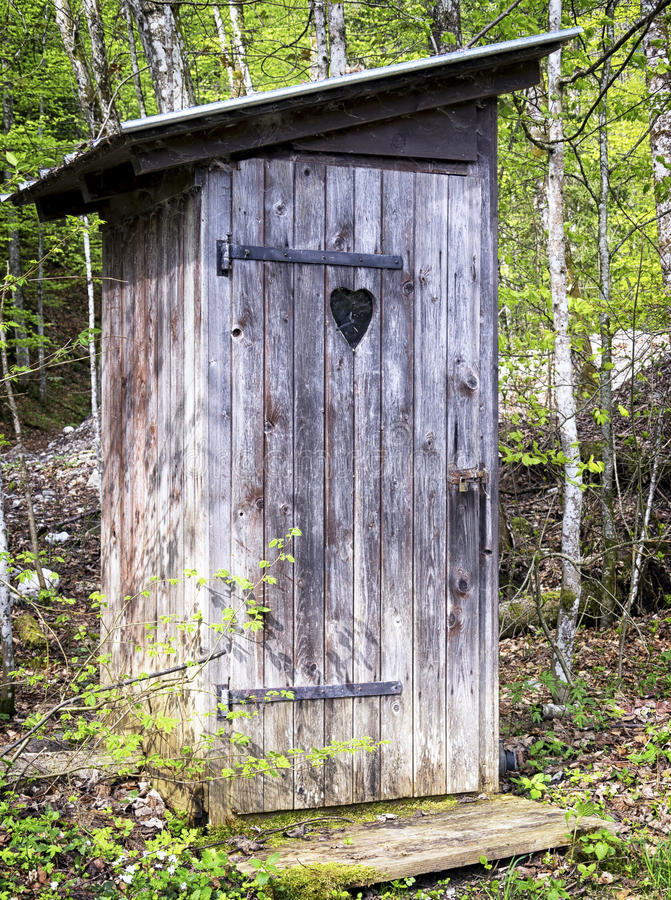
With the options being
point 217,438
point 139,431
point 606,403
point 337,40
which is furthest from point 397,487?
point 337,40

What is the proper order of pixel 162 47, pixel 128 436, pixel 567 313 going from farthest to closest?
1. pixel 162 47
2. pixel 567 313
3. pixel 128 436

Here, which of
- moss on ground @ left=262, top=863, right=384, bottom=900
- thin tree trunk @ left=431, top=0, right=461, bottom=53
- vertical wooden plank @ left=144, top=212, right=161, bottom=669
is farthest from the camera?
thin tree trunk @ left=431, top=0, right=461, bottom=53

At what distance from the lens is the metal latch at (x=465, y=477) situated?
427 cm

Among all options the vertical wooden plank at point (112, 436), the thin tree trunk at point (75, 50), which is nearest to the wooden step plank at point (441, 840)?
the vertical wooden plank at point (112, 436)

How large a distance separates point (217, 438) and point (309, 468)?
470 millimetres

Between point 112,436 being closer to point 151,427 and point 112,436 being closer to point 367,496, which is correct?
point 151,427

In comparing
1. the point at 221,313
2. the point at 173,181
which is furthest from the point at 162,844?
the point at 173,181

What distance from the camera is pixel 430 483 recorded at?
425cm

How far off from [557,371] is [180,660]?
3.24 meters

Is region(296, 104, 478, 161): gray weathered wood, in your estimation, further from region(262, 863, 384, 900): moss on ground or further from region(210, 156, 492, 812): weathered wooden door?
region(262, 863, 384, 900): moss on ground

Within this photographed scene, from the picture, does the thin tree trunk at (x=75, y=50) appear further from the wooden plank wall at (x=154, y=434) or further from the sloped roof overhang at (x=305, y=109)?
the sloped roof overhang at (x=305, y=109)

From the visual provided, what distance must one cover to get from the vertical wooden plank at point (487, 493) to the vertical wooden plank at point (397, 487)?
399 mm

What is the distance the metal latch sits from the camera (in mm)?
4273

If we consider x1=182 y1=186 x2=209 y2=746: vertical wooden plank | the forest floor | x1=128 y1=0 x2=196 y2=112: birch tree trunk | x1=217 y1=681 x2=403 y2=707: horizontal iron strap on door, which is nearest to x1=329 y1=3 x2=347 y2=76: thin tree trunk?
x1=128 y1=0 x2=196 y2=112: birch tree trunk
